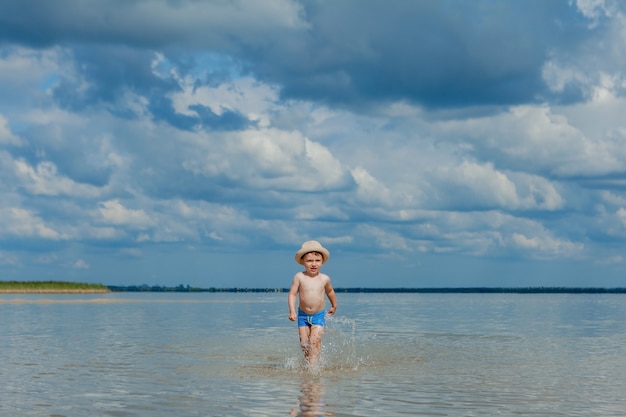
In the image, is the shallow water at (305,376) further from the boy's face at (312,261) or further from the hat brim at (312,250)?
the hat brim at (312,250)

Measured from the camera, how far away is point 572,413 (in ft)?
38.2

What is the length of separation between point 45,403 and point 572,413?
7999 millimetres

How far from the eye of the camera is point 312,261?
16750 mm

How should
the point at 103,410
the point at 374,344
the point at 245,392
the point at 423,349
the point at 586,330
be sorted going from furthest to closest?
the point at 586,330 → the point at 374,344 → the point at 423,349 → the point at 245,392 → the point at 103,410

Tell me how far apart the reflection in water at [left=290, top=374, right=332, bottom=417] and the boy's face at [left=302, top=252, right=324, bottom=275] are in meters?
2.25

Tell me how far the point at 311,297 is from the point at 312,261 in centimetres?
77

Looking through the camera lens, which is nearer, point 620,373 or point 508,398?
point 508,398

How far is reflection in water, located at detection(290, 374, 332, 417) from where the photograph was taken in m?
11.4

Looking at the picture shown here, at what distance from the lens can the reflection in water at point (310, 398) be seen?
11.4 m

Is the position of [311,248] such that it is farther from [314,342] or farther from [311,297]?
[314,342]

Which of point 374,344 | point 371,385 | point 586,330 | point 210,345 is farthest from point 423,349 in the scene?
point 586,330

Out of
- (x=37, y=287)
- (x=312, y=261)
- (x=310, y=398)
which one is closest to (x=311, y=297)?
(x=312, y=261)

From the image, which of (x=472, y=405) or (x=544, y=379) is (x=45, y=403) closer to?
(x=472, y=405)

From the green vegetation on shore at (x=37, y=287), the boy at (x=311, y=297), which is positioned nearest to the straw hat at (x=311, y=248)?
the boy at (x=311, y=297)
